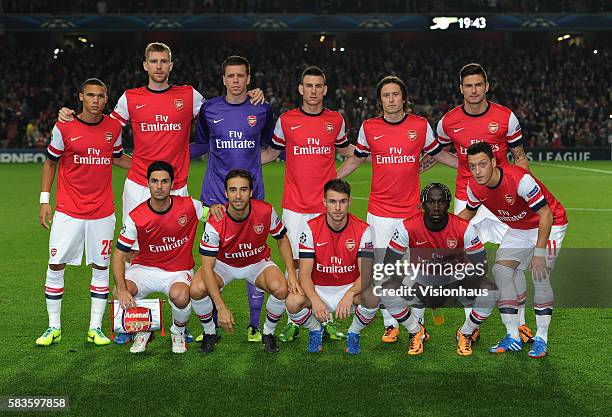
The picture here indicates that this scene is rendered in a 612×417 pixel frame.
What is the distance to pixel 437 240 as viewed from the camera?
608 centimetres

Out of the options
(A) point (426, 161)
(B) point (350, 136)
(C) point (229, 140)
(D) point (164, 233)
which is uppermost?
(B) point (350, 136)

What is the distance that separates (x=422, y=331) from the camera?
6258 mm

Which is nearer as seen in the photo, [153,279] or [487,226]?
[153,279]

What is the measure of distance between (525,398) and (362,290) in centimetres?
150

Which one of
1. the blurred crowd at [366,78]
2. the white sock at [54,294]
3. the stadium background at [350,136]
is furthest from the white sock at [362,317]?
the blurred crowd at [366,78]

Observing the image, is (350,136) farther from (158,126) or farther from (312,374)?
(312,374)

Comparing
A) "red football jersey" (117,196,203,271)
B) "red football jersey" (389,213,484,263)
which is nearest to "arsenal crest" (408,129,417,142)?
"red football jersey" (389,213,484,263)

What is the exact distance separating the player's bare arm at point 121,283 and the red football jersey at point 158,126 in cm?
84

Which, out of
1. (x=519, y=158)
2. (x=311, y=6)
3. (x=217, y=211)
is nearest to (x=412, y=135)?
(x=519, y=158)

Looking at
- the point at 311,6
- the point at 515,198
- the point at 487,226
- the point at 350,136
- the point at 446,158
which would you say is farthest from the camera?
the point at 311,6

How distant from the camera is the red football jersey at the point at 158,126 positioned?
6.74 metres

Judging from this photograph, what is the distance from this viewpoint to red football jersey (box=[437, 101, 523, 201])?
6758mm

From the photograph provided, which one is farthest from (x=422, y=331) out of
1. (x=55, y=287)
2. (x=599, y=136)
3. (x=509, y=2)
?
(x=509, y=2)

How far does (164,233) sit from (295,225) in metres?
1.14
